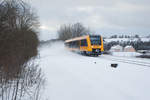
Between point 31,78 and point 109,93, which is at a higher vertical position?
point 31,78

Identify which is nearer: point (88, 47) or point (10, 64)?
point (10, 64)

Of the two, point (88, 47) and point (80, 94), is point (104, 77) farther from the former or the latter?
point (88, 47)

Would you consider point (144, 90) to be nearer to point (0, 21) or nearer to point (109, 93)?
point (109, 93)

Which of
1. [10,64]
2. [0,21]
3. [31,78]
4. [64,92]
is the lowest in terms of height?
[64,92]

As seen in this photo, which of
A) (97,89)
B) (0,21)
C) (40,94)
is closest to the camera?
(0,21)

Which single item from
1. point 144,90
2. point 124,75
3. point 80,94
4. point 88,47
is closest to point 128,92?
point 144,90

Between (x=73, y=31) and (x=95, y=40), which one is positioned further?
(x=73, y=31)

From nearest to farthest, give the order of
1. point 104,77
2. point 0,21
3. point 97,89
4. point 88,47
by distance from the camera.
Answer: point 0,21, point 97,89, point 104,77, point 88,47

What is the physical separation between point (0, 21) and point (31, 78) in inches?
104

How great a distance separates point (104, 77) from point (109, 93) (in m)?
2.33

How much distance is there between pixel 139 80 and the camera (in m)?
8.02

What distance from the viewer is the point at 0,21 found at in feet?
18.4

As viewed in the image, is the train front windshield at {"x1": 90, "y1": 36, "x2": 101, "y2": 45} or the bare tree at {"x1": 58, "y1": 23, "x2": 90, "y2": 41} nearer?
the train front windshield at {"x1": 90, "y1": 36, "x2": 101, "y2": 45}

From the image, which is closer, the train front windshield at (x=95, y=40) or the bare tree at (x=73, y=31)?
the train front windshield at (x=95, y=40)
